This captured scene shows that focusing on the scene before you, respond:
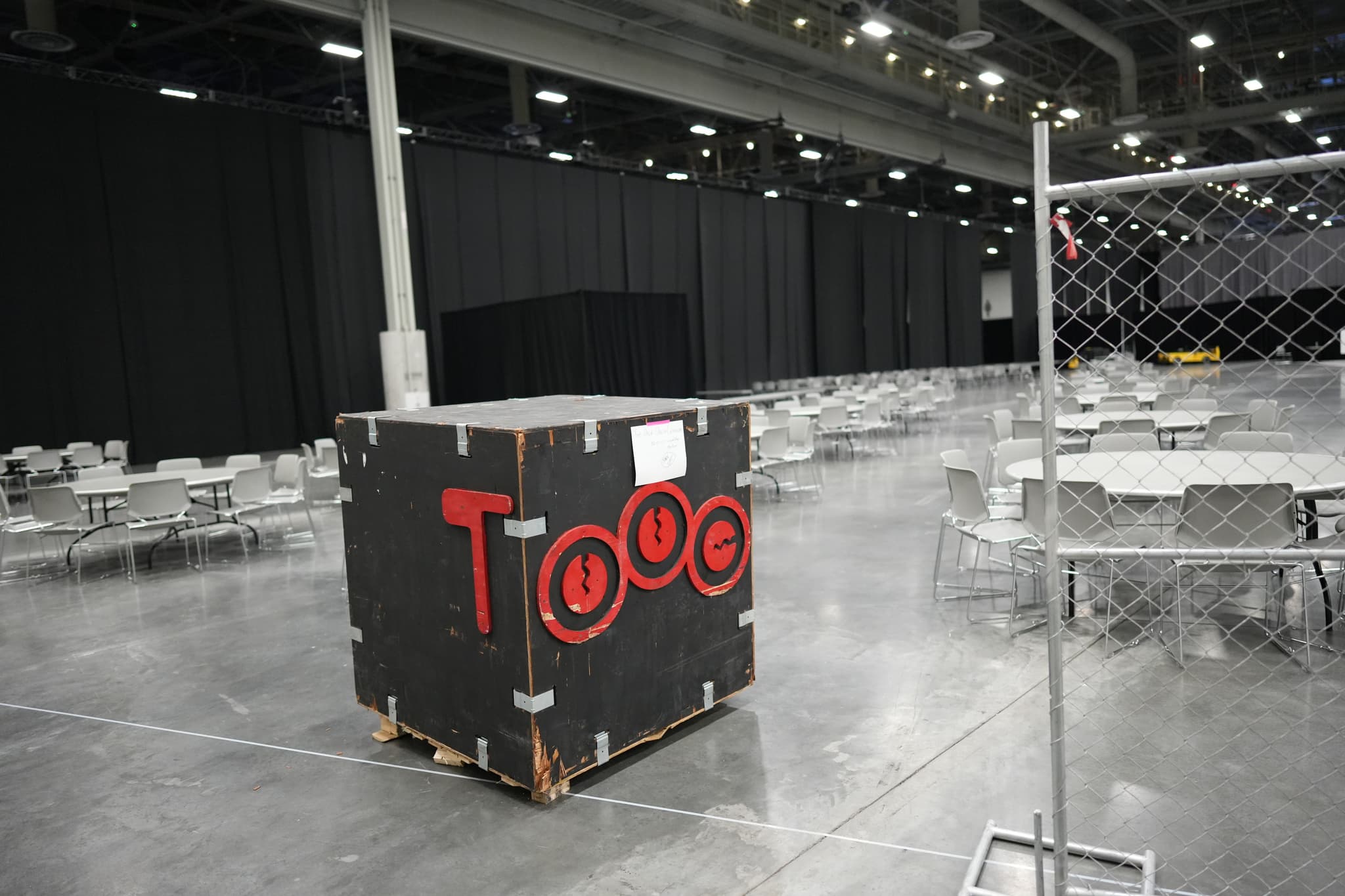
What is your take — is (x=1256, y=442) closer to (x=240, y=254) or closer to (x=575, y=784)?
(x=575, y=784)

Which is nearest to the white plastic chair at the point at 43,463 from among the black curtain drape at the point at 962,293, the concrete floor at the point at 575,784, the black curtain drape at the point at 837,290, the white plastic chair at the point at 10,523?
the white plastic chair at the point at 10,523

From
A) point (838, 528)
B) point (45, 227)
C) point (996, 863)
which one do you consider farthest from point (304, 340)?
point (996, 863)

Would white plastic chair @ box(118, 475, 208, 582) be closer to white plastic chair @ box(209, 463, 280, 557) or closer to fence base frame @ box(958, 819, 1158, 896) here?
white plastic chair @ box(209, 463, 280, 557)

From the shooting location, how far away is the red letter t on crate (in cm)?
305

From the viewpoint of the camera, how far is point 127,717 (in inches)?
163

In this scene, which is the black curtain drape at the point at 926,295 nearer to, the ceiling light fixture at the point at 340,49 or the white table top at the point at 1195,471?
the ceiling light fixture at the point at 340,49

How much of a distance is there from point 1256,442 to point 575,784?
4.49 meters

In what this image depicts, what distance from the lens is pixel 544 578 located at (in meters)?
3.01

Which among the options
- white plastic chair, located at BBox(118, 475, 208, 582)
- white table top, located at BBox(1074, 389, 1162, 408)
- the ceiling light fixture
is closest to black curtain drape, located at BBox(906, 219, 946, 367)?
white table top, located at BBox(1074, 389, 1162, 408)

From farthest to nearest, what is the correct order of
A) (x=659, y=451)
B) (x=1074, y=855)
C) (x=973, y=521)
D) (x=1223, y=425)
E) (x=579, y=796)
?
(x=1223, y=425)
(x=973, y=521)
(x=659, y=451)
(x=579, y=796)
(x=1074, y=855)

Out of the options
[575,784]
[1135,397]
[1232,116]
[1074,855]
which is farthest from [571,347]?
[1232,116]

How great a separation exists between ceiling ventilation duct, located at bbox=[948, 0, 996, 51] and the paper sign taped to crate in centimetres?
954

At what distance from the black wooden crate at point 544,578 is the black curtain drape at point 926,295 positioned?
2286cm

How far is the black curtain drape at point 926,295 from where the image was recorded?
83.4 ft
